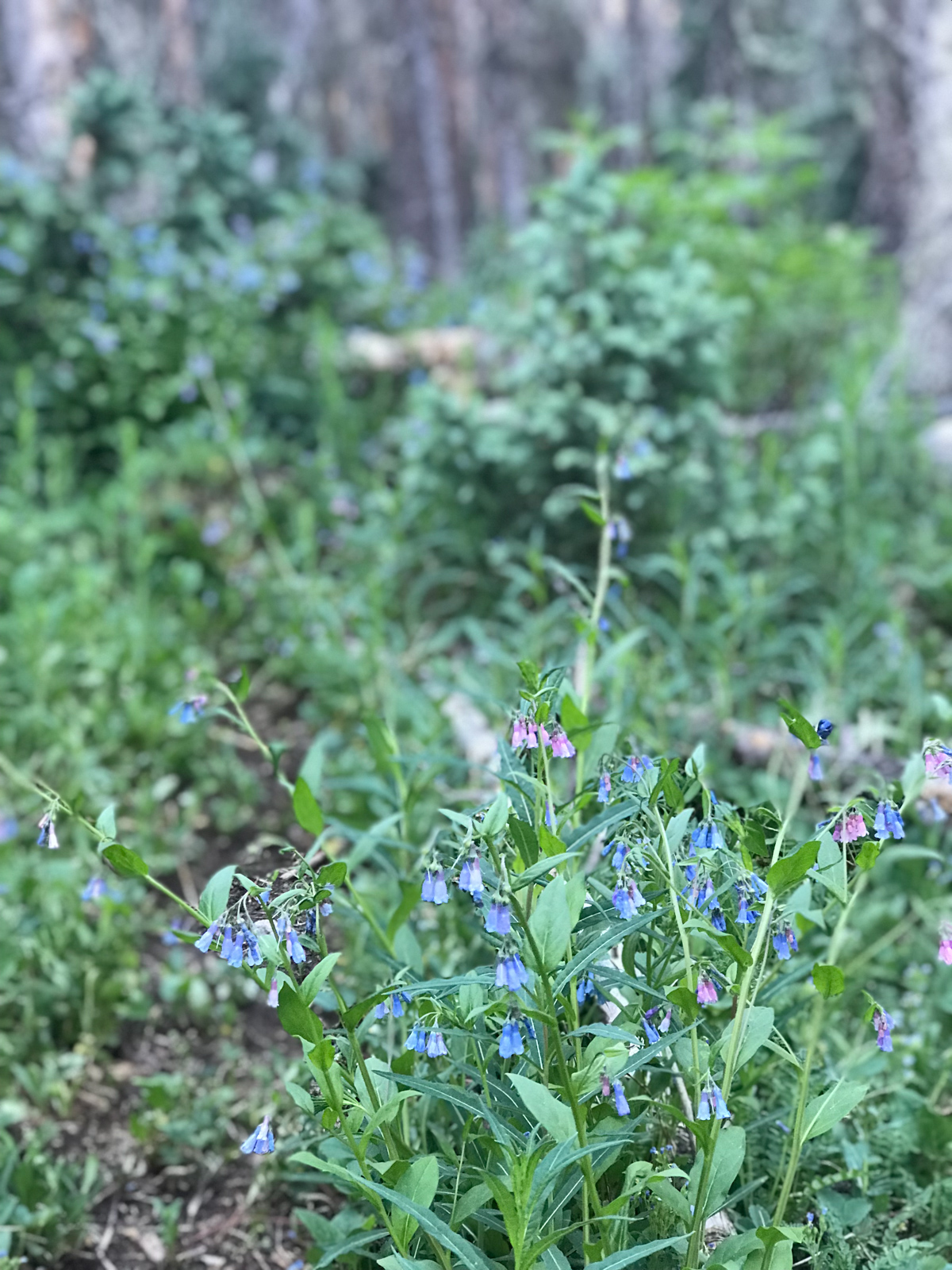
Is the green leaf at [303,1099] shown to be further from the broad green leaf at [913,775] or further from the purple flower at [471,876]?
the broad green leaf at [913,775]

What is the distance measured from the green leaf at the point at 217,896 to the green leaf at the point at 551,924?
0.40 meters

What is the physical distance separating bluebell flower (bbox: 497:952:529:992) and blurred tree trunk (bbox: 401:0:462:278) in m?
9.88

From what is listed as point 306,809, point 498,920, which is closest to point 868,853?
point 498,920

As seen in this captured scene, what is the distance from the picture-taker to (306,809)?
1654 mm

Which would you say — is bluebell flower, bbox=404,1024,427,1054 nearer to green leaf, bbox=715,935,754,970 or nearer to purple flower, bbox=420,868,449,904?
purple flower, bbox=420,868,449,904

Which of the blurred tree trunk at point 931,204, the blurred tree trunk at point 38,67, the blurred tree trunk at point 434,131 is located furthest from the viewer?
the blurred tree trunk at point 434,131

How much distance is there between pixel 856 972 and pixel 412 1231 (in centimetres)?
145

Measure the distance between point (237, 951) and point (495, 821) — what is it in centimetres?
34

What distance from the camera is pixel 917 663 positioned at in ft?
10.2

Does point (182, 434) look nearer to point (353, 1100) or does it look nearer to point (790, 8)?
point (353, 1100)

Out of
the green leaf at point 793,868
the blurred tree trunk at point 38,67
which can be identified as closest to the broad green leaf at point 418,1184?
the green leaf at point 793,868

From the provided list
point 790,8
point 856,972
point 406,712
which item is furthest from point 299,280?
point 790,8

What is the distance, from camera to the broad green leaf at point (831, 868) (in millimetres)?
1377

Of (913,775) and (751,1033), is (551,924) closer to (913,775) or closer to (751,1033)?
(751,1033)
